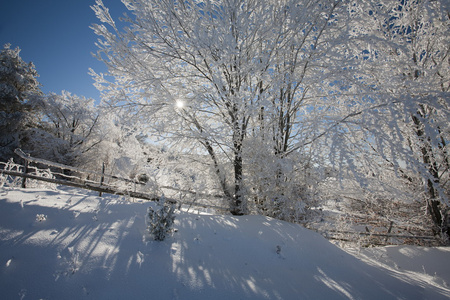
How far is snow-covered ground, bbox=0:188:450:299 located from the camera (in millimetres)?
1913

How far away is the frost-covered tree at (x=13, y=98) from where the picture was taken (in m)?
14.6

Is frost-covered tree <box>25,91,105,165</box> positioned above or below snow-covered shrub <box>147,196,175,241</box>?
above

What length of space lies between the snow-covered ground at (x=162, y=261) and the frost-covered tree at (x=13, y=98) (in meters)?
17.4

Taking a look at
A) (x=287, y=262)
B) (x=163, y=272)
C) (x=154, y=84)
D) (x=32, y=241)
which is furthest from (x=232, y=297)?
(x=154, y=84)

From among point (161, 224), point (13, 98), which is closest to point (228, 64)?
point (161, 224)

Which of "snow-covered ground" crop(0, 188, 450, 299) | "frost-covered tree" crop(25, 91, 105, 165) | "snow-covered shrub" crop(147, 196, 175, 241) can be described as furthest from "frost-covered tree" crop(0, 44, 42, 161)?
"snow-covered shrub" crop(147, 196, 175, 241)

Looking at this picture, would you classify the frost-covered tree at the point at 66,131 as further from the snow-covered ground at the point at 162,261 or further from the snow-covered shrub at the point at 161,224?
the snow-covered shrub at the point at 161,224

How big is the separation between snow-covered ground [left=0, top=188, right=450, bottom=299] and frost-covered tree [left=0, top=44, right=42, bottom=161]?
57.1 feet

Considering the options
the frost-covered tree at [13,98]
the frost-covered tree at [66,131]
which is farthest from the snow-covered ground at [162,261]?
the frost-covered tree at [13,98]

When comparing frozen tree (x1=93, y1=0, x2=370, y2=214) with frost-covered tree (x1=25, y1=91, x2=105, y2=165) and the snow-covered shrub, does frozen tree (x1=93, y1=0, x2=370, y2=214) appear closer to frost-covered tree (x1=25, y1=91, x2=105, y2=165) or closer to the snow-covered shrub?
the snow-covered shrub

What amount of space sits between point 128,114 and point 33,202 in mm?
2669

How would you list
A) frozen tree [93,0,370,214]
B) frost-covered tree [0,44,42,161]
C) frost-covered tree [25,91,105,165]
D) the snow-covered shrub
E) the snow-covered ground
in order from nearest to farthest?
the snow-covered ground → the snow-covered shrub → frozen tree [93,0,370,214] → frost-covered tree [0,44,42,161] → frost-covered tree [25,91,105,165]

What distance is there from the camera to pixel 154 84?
4371 millimetres

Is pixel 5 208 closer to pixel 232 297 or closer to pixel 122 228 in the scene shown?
pixel 122 228
